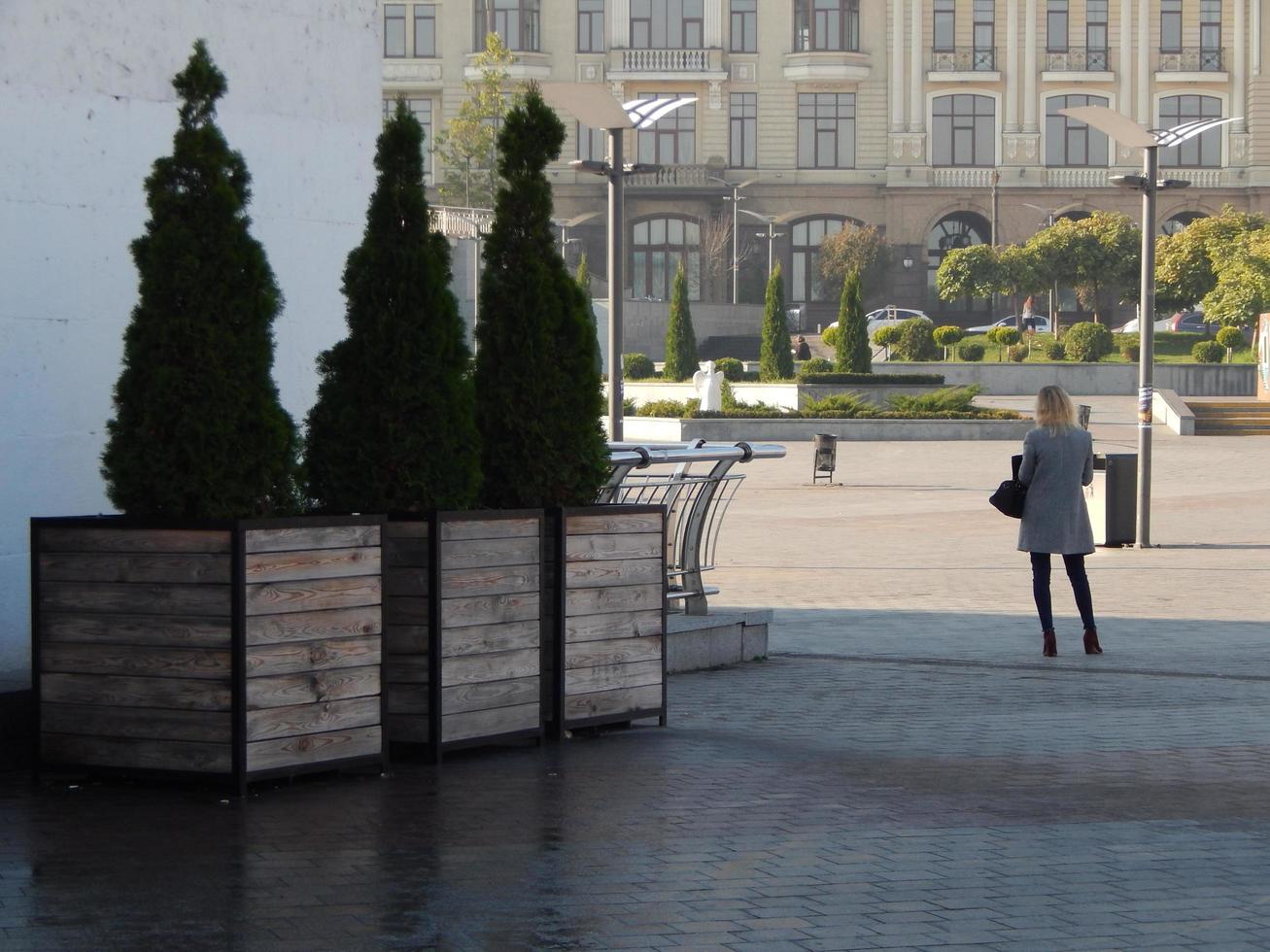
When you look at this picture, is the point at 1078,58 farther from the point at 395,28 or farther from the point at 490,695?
the point at 490,695

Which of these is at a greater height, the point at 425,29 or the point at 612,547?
the point at 425,29

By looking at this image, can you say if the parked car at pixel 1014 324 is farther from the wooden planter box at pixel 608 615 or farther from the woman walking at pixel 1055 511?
the wooden planter box at pixel 608 615

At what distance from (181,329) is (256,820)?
1622 millimetres

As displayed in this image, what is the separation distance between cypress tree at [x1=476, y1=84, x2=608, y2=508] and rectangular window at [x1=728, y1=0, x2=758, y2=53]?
70.8 metres

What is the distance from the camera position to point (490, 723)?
7273mm

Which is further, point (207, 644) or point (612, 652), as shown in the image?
point (612, 652)

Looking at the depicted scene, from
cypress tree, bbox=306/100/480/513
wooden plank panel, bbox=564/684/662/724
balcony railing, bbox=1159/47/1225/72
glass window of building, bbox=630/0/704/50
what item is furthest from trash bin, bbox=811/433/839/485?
balcony railing, bbox=1159/47/1225/72

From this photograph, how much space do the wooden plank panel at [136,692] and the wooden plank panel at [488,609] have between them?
3.27 ft

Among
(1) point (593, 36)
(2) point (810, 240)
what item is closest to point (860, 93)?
(2) point (810, 240)

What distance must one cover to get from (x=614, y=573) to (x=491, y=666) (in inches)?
31.4

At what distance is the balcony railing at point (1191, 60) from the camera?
2980 inches

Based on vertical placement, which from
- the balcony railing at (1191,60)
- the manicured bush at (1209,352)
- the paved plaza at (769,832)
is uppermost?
the balcony railing at (1191,60)

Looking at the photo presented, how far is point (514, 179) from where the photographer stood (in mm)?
7613

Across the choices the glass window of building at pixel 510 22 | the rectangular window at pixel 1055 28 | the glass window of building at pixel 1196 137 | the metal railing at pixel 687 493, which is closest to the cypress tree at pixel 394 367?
the metal railing at pixel 687 493
